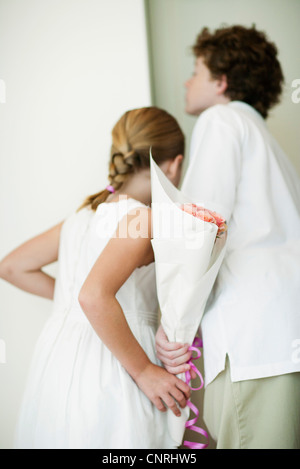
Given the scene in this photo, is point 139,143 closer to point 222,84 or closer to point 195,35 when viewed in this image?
point 222,84

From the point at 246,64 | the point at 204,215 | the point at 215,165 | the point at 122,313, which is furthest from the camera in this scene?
the point at 246,64

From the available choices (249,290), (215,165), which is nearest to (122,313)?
(249,290)

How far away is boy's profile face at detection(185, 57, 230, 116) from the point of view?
1485 mm

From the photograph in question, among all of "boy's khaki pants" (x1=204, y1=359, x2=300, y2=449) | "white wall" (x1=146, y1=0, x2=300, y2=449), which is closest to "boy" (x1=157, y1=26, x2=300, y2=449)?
"boy's khaki pants" (x1=204, y1=359, x2=300, y2=449)

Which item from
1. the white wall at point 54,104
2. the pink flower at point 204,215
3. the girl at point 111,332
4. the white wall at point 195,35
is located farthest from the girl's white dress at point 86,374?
the white wall at point 195,35

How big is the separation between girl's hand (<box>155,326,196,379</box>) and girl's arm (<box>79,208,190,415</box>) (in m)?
0.02

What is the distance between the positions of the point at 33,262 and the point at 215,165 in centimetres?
65

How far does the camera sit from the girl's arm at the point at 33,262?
1.33 m

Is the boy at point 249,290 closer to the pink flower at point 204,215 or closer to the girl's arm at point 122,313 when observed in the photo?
the girl's arm at point 122,313

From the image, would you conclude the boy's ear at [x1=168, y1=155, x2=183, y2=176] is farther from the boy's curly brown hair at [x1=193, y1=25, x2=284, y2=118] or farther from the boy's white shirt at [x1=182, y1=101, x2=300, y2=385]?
the boy's curly brown hair at [x1=193, y1=25, x2=284, y2=118]

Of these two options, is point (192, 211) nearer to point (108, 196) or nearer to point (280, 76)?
point (108, 196)

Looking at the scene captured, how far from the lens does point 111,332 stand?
978mm

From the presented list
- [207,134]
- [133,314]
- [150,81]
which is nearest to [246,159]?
[207,134]

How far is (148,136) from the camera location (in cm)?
122
